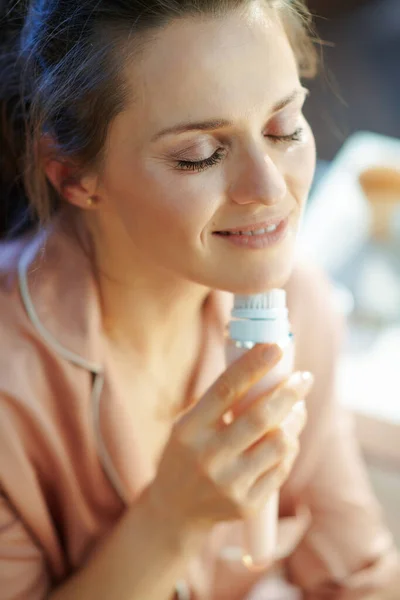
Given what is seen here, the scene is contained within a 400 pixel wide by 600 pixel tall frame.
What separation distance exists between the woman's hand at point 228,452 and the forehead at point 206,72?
0.63 ft

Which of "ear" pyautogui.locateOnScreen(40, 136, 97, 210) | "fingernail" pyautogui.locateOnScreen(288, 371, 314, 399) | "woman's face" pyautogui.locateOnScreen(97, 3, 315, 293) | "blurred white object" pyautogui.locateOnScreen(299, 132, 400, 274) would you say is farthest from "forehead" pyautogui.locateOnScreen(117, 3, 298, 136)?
"blurred white object" pyautogui.locateOnScreen(299, 132, 400, 274)

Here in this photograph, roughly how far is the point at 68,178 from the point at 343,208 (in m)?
0.68

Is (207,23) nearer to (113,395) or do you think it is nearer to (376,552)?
(113,395)

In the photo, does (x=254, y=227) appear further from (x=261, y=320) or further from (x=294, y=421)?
(x=294, y=421)

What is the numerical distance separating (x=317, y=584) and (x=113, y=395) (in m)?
0.39

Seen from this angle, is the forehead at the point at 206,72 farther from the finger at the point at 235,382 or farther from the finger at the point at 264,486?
the finger at the point at 264,486

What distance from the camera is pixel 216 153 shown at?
0.55m

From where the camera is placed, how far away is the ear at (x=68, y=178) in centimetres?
62

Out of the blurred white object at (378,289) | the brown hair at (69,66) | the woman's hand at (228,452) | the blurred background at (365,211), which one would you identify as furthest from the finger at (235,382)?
the blurred white object at (378,289)

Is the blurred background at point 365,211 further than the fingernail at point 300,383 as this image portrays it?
Answer: Yes

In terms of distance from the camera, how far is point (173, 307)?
2.38 ft

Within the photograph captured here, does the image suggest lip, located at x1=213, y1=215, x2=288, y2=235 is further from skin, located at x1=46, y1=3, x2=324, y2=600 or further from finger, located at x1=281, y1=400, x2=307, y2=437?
finger, located at x1=281, y1=400, x2=307, y2=437

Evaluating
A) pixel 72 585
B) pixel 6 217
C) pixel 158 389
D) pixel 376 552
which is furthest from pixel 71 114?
pixel 376 552

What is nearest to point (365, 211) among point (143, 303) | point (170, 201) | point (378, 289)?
point (378, 289)
